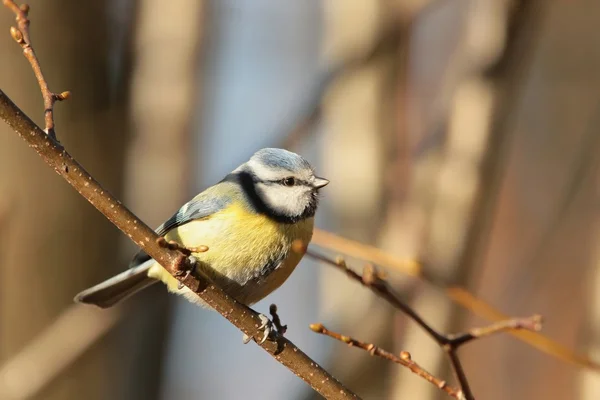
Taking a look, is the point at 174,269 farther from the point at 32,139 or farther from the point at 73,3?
the point at 73,3

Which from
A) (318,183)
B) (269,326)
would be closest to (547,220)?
(318,183)

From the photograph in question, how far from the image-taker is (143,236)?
114cm

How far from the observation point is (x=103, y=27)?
2.66 m

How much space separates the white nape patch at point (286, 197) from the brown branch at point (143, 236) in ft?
A: 1.40

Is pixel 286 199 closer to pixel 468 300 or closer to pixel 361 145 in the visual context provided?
pixel 468 300

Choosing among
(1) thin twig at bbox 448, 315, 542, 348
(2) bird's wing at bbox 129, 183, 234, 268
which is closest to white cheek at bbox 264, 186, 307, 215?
(2) bird's wing at bbox 129, 183, 234, 268

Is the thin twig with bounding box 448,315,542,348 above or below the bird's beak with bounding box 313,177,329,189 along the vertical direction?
above

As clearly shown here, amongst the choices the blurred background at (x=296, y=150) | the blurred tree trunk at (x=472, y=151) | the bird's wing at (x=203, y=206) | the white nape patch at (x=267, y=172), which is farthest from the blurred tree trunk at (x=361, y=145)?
the bird's wing at (x=203, y=206)

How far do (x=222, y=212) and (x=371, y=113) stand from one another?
851mm

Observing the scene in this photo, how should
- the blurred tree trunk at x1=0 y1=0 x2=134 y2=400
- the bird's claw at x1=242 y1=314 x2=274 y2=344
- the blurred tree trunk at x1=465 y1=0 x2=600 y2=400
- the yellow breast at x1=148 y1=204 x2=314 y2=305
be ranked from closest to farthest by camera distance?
the bird's claw at x1=242 y1=314 x2=274 y2=344 < the yellow breast at x1=148 y1=204 x2=314 y2=305 < the blurred tree trunk at x1=0 y1=0 x2=134 y2=400 < the blurred tree trunk at x1=465 y1=0 x2=600 y2=400

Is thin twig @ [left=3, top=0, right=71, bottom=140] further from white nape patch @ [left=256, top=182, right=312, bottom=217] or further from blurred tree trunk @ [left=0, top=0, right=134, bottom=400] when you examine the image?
blurred tree trunk @ [left=0, top=0, right=134, bottom=400]

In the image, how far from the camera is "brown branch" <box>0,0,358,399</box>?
1.09 meters

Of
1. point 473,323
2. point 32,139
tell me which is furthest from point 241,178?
Result: point 473,323

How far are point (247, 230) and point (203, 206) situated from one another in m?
0.18
